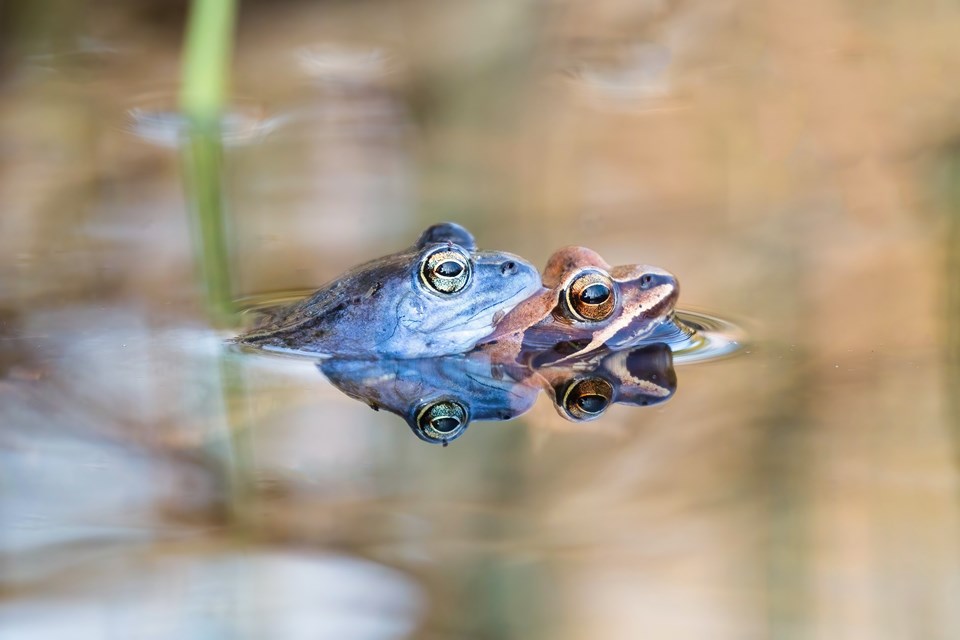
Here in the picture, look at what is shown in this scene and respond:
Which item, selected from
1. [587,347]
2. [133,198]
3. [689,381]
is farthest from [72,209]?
[689,381]

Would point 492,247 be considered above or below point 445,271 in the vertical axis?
above

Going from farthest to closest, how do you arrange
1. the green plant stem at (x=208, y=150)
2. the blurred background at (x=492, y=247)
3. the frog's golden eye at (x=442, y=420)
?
the green plant stem at (x=208, y=150) → the frog's golden eye at (x=442, y=420) → the blurred background at (x=492, y=247)

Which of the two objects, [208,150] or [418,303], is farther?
[208,150]

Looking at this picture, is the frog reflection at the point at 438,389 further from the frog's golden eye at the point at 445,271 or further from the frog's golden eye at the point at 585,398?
the frog's golden eye at the point at 445,271

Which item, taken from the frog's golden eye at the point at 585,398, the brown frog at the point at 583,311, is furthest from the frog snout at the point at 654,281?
the frog's golden eye at the point at 585,398

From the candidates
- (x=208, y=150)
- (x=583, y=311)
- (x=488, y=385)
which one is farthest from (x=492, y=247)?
(x=208, y=150)

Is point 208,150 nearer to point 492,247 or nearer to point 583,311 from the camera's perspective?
point 492,247

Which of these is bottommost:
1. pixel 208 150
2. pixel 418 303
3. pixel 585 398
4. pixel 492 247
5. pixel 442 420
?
pixel 442 420
